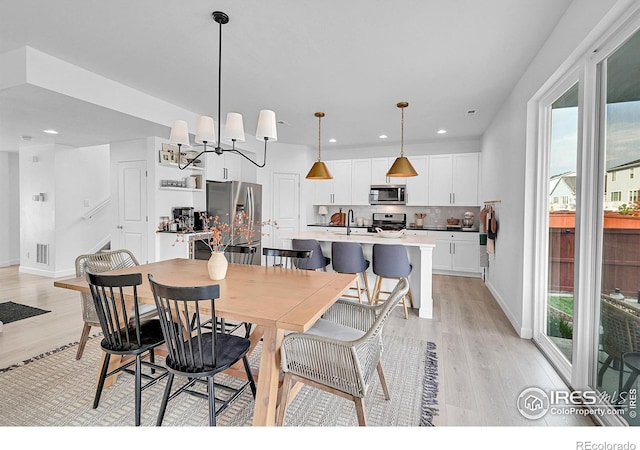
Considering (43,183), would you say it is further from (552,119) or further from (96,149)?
(552,119)

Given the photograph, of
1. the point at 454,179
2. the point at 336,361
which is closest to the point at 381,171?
the point at 454,179

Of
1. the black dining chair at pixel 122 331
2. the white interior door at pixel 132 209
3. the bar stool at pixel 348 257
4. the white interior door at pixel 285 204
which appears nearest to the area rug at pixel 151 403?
the black dining chair at pixel 122 331

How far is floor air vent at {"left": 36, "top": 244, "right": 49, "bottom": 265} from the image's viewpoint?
17.6 feet

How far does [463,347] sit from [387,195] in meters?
3.83

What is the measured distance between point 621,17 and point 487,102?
7.63 feet

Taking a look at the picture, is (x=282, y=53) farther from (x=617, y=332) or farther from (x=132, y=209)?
(x=132, y=209)

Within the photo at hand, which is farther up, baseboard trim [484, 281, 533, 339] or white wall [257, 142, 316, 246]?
white wall [257, 142, 316, 246]

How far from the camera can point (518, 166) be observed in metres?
3.21

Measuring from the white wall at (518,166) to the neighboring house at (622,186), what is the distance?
0.82 meters

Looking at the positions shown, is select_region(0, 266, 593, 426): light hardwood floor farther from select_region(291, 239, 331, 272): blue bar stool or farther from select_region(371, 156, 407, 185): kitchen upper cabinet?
select_region(371, 156, 407, 185): kitchen upper cabinet

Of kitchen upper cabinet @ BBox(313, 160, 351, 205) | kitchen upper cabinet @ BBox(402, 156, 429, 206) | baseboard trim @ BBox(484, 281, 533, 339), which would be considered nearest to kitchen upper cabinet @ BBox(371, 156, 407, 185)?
kitchen upper cabinet @ BBox(402, 156, 429, 206)

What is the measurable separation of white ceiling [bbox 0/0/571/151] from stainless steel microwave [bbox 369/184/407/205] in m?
1.99

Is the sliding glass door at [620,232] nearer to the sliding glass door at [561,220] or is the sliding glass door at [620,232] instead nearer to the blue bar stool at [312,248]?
the sliding glass door at [561,220]

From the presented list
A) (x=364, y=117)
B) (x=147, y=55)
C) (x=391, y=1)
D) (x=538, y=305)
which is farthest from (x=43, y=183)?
(x=538, y=305)
